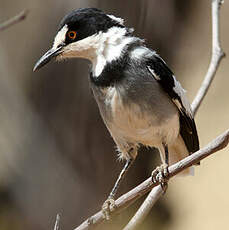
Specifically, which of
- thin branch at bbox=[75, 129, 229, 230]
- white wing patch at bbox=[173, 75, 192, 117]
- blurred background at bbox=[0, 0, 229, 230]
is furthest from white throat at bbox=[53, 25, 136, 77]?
blurred background at bbox=[0, 0, 229, 230]

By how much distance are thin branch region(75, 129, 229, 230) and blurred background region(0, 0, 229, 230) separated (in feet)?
1.81

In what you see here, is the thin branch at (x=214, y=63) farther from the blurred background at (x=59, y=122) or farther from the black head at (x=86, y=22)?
the blurred background at (x=59, y=122)

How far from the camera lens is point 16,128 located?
4.53 m

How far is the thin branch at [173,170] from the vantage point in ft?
8.23

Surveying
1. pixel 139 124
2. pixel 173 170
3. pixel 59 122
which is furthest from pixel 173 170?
pixel 59 122

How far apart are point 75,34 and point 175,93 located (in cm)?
67

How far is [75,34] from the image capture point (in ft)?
11.1

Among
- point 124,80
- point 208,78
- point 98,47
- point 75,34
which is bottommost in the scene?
point 208,78

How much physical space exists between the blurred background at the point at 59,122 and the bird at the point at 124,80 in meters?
0.56

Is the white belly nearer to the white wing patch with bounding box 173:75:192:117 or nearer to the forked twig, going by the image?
the white wing patch with bounding box 173:75:192:117

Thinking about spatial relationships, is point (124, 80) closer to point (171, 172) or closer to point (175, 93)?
point (175, 93)

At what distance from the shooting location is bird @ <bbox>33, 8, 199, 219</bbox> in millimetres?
3281

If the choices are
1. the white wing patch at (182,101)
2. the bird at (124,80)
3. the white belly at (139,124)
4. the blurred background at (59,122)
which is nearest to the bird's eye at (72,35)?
the bird at (124,80)

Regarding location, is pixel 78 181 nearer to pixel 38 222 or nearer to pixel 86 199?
pixel 86 199
